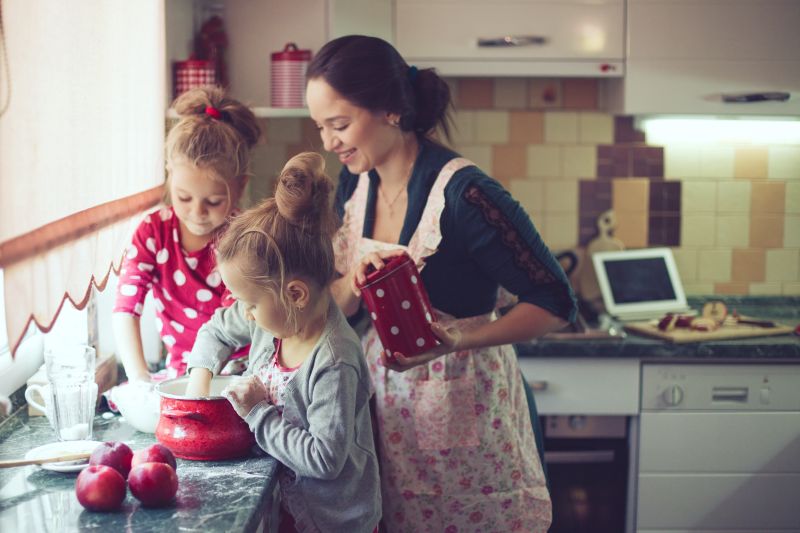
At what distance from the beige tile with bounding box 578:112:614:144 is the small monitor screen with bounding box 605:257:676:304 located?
406 mm

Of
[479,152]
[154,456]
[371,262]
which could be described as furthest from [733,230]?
[154,456]

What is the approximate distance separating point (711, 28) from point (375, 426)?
164 centimetres

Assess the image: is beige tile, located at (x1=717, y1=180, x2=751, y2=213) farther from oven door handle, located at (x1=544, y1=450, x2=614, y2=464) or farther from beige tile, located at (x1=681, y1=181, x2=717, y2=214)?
oven door handle, located at (x1=544, y1=450, x2=614, y2=464)

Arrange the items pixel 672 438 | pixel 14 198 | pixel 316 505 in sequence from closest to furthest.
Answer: pixel 14 198
pixel 316 505
pixel 672 438

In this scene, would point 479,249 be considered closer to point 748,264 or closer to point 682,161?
point 682,161

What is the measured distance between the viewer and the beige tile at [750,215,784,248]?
3.21 meters

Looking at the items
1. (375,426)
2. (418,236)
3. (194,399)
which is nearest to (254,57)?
(418,236)

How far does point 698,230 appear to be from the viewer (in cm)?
321

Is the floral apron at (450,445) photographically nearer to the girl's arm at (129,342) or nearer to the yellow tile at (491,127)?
the girl's arm at (129,342)

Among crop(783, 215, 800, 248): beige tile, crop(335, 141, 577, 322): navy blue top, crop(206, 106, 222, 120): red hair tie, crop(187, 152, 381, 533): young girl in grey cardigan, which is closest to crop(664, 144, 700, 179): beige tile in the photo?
crop(783, 215, 800, 248): beige tile

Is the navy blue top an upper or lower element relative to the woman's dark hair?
lower

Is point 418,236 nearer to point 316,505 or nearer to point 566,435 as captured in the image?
point 316,505

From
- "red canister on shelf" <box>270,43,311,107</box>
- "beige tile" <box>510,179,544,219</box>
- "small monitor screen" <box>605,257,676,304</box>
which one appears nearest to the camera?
"red canister on shelf" <box>270,43,311,107</box>

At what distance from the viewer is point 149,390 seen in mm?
1626
